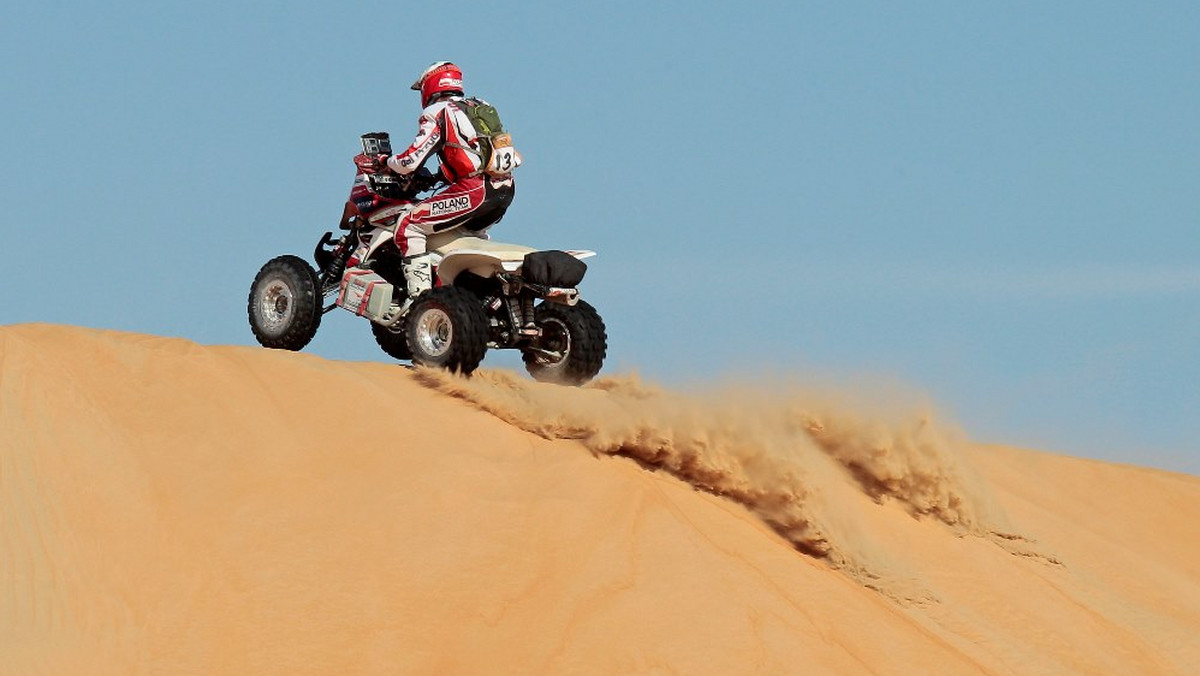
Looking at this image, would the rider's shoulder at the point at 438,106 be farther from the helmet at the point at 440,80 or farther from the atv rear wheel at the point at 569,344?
the atv rear wheel at the point at 569,344

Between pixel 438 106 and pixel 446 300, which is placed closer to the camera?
pixel 446 300

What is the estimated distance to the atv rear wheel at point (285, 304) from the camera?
46.5 ft

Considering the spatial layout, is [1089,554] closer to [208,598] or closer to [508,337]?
[508,337]

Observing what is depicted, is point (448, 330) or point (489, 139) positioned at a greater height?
point (489, 139)

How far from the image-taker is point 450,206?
13688 mm

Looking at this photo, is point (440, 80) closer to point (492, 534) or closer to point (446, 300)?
point (446, 300)

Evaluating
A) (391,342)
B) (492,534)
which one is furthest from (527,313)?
(492,534)

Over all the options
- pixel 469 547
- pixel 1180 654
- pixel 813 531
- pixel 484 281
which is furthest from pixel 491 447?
pixel 1180 654

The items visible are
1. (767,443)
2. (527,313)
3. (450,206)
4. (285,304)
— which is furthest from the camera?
(285,304)

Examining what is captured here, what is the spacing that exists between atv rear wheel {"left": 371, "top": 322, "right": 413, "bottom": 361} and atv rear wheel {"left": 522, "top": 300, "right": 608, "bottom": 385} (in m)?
1.69

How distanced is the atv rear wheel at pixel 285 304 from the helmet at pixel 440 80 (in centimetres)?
176

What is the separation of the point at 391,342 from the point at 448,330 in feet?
7.73

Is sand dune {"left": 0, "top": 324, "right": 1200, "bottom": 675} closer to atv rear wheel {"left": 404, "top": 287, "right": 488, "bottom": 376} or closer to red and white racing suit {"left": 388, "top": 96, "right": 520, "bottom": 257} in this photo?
atv rear wheel {"left": 404, "top": 287, "right": 488, "bottom": 376}

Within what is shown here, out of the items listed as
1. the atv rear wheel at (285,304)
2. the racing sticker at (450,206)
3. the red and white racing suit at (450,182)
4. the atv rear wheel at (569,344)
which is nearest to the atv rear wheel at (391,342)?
the atv rear wheel at (285,304)
